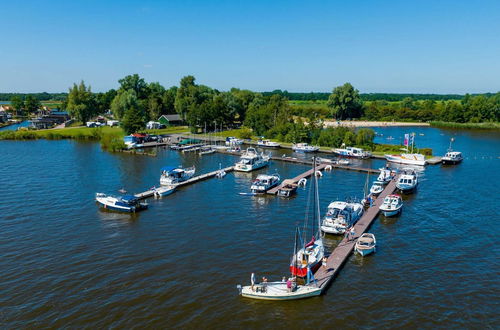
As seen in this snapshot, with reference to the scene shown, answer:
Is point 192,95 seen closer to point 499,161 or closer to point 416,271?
point 499,161

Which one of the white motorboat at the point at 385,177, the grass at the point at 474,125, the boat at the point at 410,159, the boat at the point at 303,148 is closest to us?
the white motorboat at the point at 385,177

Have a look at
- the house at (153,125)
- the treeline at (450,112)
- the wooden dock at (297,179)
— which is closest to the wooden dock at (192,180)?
the wooden dock at (297,179)

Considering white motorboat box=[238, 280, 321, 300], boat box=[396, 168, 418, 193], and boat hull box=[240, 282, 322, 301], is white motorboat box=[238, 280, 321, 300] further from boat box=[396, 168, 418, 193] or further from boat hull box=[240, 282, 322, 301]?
boat box=[396, 168, 418, 193]

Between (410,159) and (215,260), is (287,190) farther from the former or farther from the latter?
(410,159)

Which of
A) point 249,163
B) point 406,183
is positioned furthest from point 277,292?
point 249,163

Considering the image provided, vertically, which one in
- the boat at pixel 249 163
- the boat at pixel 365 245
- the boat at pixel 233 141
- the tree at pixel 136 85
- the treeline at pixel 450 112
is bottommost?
the boat at pixel 365 245

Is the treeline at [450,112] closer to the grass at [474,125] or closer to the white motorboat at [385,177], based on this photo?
the grass at [474,125]

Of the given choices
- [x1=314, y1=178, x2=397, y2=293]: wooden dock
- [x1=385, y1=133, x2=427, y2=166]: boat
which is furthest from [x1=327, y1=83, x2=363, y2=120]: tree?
[x1=314, y1=178, x2=397, y2=293]: wooden dock
